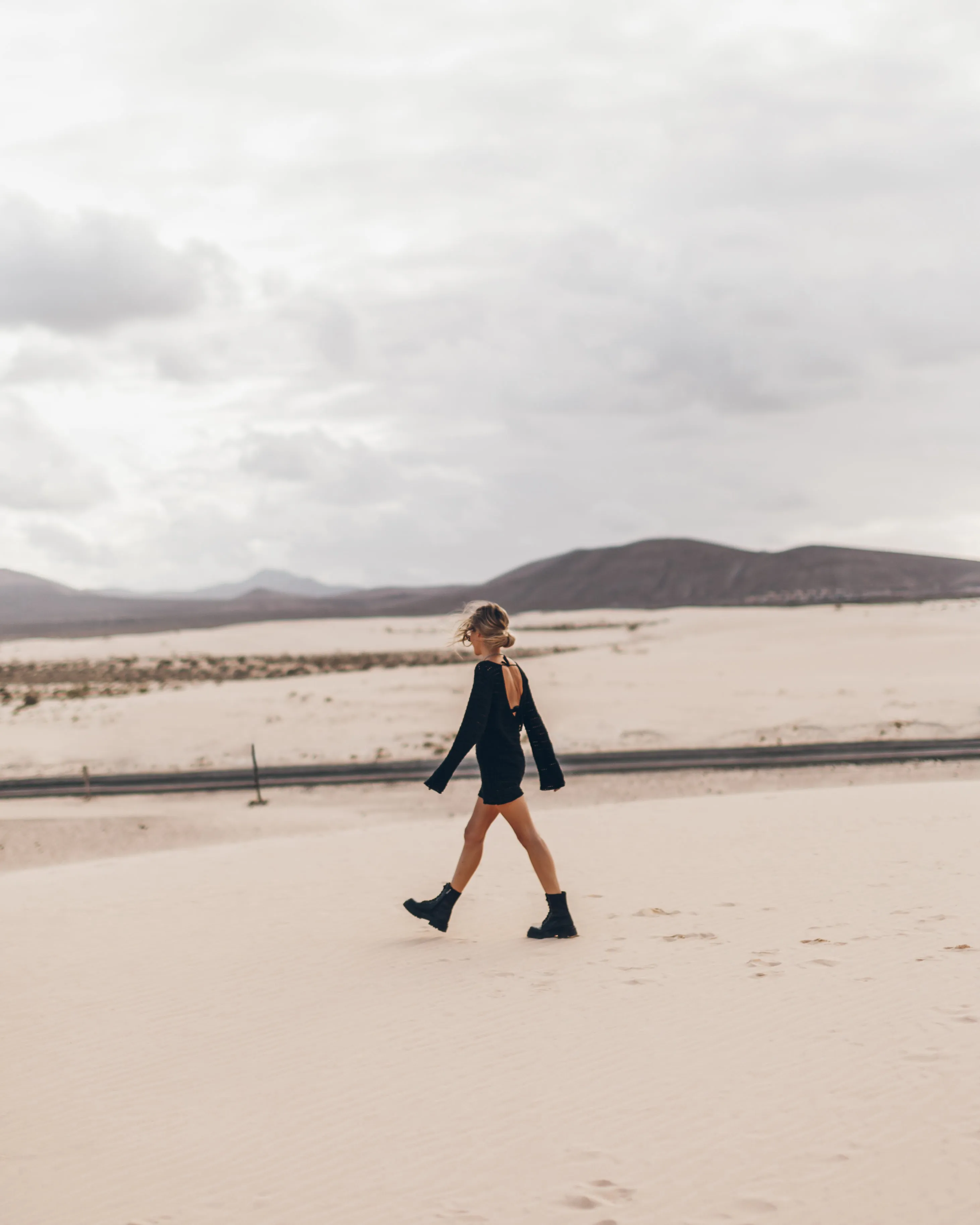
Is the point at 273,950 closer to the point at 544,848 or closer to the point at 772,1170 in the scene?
the point at 544,848

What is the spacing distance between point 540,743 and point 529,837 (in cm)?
67

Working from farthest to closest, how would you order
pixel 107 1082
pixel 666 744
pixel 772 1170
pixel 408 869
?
pixel 666 744
pixel 408 869
pixel 107 1082
pixel 772 1170

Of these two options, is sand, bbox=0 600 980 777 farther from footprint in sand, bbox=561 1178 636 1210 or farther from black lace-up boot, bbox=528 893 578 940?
footprint in sand, bbox=561 1178 636 1210

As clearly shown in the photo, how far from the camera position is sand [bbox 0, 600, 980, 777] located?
28062 millimetres

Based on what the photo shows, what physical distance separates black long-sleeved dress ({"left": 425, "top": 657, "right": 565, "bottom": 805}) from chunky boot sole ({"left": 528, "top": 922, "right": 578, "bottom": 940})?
3.73ft

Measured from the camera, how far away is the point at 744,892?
9523mm

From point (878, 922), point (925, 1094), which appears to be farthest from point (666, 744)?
point (925, 1094)

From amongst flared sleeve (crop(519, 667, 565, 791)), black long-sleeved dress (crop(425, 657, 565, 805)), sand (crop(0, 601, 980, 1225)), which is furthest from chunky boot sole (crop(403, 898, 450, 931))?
flared sleeve (crop(519, 667, 565, 791))

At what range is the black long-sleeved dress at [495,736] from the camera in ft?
23.9

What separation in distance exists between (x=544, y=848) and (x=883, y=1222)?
3.94 metres

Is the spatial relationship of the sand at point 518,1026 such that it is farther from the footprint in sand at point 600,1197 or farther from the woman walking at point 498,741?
the woman walking at point 498,741

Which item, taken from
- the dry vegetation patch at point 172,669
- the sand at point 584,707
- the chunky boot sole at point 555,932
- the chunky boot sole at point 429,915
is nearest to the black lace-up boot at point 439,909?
the chunky boot sole at point 429,915

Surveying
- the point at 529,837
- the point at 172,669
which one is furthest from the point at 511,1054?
the point at 172,669

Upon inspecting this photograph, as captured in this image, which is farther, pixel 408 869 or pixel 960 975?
pixel 408 869
